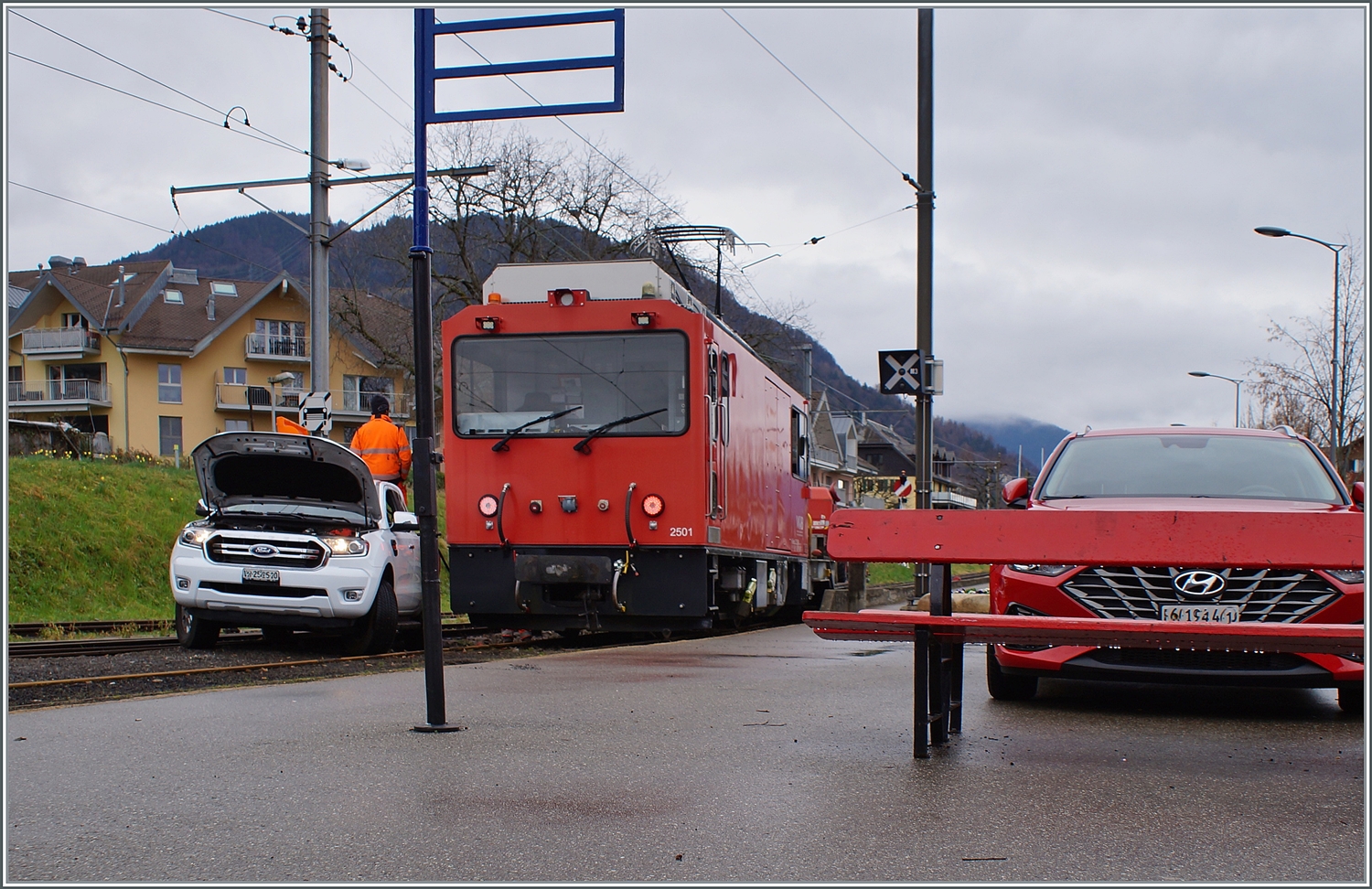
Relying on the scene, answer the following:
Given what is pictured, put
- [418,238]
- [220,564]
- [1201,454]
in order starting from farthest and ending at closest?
[220,564]
[1201,454]
[418,238]

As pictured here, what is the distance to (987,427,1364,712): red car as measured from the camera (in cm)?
706

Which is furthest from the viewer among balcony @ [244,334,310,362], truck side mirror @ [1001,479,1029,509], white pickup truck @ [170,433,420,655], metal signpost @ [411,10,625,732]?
balcony @ [244,334,310,362]

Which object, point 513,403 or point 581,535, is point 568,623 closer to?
point 581,535

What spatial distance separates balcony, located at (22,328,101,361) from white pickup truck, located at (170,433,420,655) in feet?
204

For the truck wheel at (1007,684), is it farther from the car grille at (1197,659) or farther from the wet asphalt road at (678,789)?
the car grille at (1197,659)

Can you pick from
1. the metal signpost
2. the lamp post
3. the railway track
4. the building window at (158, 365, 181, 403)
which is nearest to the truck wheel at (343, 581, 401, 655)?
the railway track

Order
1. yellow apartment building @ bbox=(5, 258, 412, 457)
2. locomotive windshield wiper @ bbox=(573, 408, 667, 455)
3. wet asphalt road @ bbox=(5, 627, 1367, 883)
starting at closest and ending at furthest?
wet asphalt road @ bbox=(5, 627, 1367, 883) → locomotive windshield wiper @ bbox=(573, 408, 667, 455) → yellow apartment building @ bbox=(5, 258, 412, 457)

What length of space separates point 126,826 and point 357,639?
25.7 ft

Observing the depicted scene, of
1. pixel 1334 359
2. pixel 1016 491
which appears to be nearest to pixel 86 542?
pixel 1016 491

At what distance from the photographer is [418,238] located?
7141 mm

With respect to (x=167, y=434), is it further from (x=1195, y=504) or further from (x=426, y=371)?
(x=1195, y=504)

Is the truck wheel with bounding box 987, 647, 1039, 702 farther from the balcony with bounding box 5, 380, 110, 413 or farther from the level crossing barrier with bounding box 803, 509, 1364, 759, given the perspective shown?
the balcony with bounding box 5, 380, 110, 413

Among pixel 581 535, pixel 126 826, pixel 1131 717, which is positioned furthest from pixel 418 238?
pixel 581 535

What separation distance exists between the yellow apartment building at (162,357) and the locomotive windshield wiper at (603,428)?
54.1 meters
